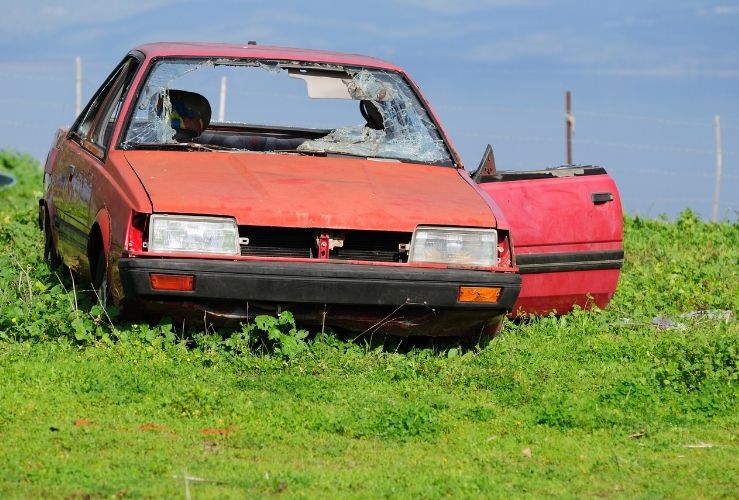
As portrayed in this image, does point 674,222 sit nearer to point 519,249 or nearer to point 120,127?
point 519,249

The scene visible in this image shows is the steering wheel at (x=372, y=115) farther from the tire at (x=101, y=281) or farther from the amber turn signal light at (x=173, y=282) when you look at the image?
the amber turn signal light at (x=173, y=282)

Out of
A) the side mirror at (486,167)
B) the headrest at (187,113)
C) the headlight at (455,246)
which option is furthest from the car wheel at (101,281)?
the side mirror at (486,167)

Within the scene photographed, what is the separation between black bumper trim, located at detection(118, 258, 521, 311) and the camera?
6473mm

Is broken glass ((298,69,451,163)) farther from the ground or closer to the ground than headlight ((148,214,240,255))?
farther from the ground

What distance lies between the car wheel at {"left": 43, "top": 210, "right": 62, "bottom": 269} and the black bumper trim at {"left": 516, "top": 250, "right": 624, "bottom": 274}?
9.87 feet

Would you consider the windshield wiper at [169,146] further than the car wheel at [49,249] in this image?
No

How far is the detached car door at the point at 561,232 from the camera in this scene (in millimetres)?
8102

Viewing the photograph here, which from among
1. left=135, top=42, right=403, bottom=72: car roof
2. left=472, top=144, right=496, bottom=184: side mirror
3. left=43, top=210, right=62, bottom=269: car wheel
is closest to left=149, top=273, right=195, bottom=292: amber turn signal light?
left=135, top=42, right=403, bottom=72: car roof

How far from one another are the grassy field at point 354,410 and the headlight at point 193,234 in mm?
439

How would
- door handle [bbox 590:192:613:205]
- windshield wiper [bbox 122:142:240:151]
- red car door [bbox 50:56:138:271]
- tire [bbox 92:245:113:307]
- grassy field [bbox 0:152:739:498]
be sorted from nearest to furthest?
grassy field [bbox 0:152:739:498] < tire [bbox 92:245:113:307] < windshield wiper [bbox 122:142:240:151] < red car door [bbox 50:56:138:271] < door handle [bbox 590:192:613:205]

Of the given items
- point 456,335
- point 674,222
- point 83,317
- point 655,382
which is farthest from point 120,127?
point 674,222

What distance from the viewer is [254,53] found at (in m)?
8.15

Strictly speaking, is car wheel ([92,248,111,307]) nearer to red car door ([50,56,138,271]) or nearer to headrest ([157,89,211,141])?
red car door ([50,56,138,271])

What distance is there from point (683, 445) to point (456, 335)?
5.67 ft
